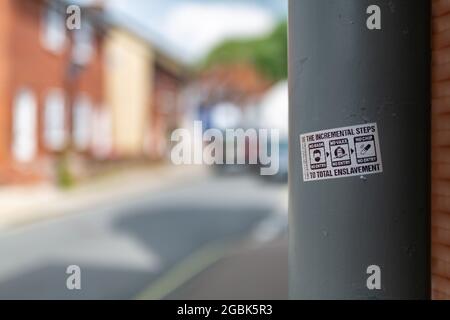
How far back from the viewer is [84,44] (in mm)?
28359

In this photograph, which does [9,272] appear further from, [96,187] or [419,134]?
[96,187]

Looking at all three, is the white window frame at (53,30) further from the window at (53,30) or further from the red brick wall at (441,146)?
the red brick wall at (441,146)

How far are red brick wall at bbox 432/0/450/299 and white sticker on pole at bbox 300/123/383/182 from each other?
1.94 ft

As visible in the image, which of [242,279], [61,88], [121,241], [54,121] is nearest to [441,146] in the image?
[242,279]

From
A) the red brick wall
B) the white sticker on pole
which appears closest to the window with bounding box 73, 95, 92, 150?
the red brick wall

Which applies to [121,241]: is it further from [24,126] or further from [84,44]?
[84,44]

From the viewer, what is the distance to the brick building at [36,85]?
71.0 feet

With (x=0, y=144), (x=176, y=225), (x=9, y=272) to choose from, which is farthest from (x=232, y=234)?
(x=0, y=144)

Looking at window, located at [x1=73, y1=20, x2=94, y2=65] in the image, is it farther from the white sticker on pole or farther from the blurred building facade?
the white sticker on pole

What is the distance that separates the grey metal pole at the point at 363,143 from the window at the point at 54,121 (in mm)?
23126

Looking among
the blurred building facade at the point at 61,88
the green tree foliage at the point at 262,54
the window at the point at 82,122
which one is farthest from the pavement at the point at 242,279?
the green tree foliage at the point at 262,54

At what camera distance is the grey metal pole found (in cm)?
212

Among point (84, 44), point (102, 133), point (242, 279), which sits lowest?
point (242, 279)

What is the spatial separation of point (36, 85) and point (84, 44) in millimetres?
4679
